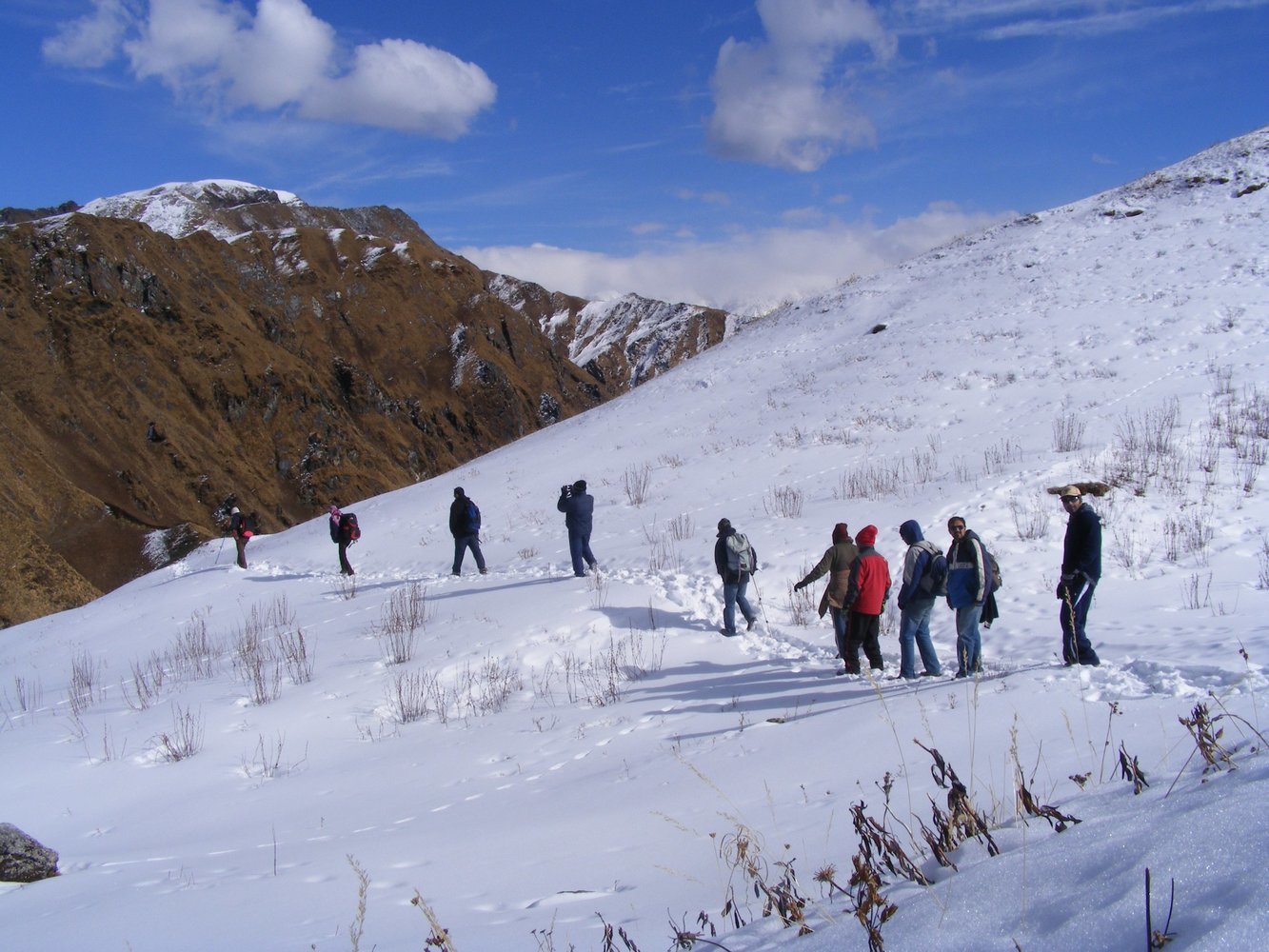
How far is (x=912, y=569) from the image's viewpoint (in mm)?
7773

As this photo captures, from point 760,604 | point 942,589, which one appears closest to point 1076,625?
point 942,589

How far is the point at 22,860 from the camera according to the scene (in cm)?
509

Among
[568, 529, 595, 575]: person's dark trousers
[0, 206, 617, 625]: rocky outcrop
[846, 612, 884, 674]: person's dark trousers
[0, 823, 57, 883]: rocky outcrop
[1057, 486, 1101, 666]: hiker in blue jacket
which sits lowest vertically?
[0, 823, 57, 883]: rocky outcrop

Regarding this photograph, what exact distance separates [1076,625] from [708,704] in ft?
10.5

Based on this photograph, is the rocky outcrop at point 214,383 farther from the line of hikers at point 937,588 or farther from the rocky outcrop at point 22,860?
the line of hikers at point 937,588

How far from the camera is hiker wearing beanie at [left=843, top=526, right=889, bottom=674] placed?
8008 mm

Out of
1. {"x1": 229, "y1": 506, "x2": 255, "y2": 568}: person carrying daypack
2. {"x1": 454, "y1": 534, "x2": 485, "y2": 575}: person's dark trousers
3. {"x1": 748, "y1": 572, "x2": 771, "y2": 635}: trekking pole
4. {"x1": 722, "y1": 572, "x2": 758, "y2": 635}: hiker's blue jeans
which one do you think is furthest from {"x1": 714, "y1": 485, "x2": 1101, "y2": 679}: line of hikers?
{"x1": 229, "y1": 506, "x2": 255, "y2": 568}: person carrying daypack

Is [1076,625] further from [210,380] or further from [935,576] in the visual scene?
[210,380]

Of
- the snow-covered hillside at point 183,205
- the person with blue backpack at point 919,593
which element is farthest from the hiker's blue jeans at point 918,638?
the snow-covered hillside at point 183,205

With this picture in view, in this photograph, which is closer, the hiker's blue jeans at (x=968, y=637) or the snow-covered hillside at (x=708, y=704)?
the snow-covered hillside at (x=708, y=704)

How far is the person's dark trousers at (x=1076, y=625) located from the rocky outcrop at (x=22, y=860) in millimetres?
7437

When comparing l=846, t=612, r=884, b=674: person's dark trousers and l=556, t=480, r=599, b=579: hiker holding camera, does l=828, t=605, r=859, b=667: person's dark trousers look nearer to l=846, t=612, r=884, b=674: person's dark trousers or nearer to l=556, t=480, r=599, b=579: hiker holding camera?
l=846, t=612, r=884, b=674: person's dark trousers

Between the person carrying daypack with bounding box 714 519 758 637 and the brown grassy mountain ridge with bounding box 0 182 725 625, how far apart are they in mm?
28653

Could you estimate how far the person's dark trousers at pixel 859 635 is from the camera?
800cm
